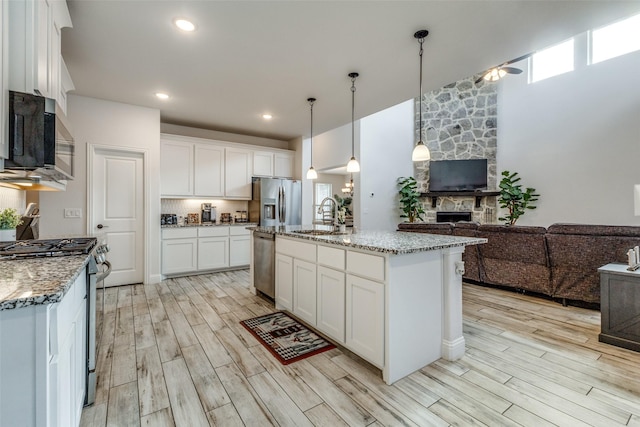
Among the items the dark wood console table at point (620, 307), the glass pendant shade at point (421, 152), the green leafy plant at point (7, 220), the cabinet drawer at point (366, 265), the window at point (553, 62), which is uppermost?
the window at point (553, 62)

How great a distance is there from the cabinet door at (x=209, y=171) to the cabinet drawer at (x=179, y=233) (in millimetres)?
667

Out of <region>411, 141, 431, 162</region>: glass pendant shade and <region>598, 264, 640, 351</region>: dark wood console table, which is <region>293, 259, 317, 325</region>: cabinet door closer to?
<region>411, 141, 431, 162</region>: glass pendant shade

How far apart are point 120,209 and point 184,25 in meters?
2.96

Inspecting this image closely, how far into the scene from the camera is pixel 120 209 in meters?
4.22

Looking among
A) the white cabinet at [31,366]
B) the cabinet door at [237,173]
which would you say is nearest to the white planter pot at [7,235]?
the white cabinet at [31,366]

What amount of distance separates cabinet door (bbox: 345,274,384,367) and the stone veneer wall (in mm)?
6268

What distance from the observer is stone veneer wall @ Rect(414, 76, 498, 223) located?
7.26 meters

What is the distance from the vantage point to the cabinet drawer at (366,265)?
6.36 ft

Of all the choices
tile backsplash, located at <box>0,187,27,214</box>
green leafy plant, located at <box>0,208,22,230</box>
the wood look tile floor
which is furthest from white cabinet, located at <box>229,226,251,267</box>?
green leafy plant, located at <box>0,208,22,230</box>

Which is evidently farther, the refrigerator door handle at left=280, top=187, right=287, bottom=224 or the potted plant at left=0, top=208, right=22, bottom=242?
the refrigerator door handle at left=280, top=187, right=287, bottom=224

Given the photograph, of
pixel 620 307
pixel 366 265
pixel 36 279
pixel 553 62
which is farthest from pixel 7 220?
pixel 553 62

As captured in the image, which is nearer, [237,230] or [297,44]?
[297,44]

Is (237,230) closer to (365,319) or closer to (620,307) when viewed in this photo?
(365,319)

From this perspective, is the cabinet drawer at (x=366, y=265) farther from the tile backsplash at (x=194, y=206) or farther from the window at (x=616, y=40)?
the window at (x=616, y=40)
